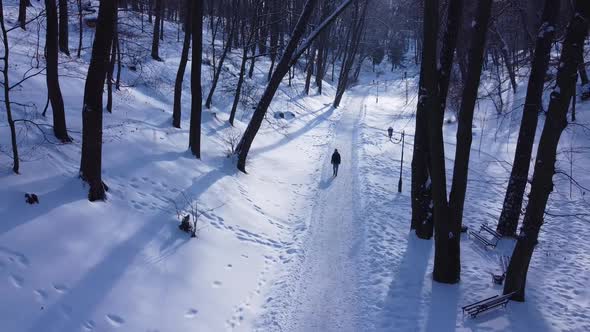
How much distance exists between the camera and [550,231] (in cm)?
1171

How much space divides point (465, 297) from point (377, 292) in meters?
1.74

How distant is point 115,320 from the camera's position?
5781 millimetres

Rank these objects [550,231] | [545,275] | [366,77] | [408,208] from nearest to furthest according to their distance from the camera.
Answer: [545,275] → [550,231] → [408,208] → [366,77]

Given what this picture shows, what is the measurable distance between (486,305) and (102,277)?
6.71 metres

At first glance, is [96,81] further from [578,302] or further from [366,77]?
[366,77]

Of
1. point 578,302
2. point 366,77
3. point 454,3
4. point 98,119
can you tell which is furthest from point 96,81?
point 366,77

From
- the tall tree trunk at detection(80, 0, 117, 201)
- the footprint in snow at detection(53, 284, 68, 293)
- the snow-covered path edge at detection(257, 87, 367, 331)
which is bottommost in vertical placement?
the snow-covered path edge at detection(257, 87, 367, 331)

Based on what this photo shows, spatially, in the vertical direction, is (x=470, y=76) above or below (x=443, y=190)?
above

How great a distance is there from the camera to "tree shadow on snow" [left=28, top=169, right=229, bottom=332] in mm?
5359

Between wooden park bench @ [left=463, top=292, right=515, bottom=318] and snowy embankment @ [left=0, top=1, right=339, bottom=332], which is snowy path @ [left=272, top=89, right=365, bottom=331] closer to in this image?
snowy embankment @ [left=0, top=1, right=339, bottom=332]

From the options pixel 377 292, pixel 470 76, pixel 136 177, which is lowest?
pixel 377 292

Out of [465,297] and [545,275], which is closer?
[465,297]

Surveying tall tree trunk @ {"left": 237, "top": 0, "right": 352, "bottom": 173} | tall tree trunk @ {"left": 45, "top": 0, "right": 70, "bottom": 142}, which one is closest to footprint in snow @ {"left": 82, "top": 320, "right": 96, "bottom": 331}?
tall tree trunk @ {"left": 45, "top": 0, "right": 70, "bottom": 142}

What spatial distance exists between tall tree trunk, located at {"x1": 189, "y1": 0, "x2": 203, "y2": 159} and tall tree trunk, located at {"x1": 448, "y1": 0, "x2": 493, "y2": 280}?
29.4 ft
